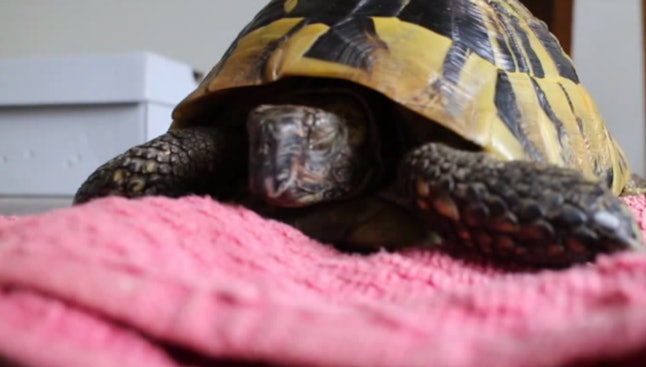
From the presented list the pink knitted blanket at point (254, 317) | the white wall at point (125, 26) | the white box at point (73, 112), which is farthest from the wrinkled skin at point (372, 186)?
the white wall at point (125, 26)

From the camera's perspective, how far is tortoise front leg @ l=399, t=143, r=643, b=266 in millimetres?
685

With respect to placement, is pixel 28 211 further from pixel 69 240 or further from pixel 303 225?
pixel 69 240

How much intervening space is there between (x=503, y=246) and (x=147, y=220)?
0.36 m

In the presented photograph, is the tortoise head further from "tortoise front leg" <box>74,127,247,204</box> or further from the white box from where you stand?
the white box

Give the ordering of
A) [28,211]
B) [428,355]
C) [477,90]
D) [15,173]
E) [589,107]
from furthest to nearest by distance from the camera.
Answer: [15,173]
[28,211]
[589,107]
[477,90]
[428,355]

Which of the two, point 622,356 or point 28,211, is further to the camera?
point 28,211

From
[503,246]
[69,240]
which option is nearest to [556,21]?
[503,246]

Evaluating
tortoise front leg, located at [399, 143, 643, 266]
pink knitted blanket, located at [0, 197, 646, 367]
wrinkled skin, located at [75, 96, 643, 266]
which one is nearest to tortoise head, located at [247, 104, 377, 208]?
wrinkled skin, located at [75, 96, 643, 266]

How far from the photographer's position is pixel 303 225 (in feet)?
2.90

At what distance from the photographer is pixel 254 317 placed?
0.44 m

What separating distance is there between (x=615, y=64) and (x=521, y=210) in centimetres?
211

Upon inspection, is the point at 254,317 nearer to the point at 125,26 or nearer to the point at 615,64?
the point at 615,64

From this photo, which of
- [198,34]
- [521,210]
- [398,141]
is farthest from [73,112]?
[521,210]

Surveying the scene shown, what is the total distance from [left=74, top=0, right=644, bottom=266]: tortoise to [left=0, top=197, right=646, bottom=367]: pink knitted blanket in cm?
20
